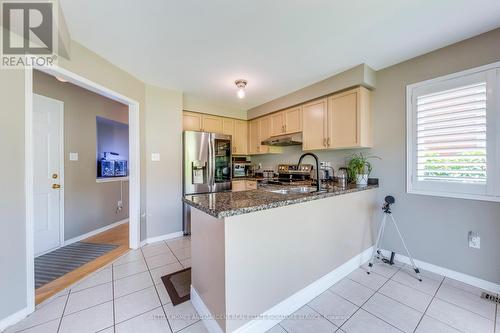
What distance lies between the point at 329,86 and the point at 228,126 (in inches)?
85.6

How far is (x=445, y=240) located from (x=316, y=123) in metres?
2.06

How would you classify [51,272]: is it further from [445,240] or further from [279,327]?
[445,240]

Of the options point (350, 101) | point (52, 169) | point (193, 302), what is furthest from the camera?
point (52, 169)

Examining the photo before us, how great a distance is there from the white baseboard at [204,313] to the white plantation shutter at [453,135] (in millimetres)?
2621

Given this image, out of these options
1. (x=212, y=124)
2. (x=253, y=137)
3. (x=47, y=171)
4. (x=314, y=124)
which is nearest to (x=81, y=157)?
(x=47, y=171)

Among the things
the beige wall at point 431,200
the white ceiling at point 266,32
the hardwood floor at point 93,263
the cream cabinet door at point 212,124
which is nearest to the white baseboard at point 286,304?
the beige wall at point 431,200

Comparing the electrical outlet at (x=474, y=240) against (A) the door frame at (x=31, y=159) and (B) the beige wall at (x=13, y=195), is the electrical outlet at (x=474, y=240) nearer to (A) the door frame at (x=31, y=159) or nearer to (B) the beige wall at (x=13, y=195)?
(A) the door frame at (x=31, y=159)

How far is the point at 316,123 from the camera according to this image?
3.08 metres

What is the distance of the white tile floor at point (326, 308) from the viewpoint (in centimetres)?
150

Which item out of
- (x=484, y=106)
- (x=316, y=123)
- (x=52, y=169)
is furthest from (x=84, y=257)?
(x=484, y=106)

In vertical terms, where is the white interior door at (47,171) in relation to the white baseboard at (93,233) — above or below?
above

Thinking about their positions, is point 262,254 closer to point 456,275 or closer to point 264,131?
point 456,275

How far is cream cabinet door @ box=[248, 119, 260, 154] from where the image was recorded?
4.30 meters

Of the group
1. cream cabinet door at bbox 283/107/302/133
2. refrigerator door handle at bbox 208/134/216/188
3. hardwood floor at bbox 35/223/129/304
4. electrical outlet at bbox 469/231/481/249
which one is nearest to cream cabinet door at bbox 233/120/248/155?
refrigerator door handle at bbox 208/134/216/188
